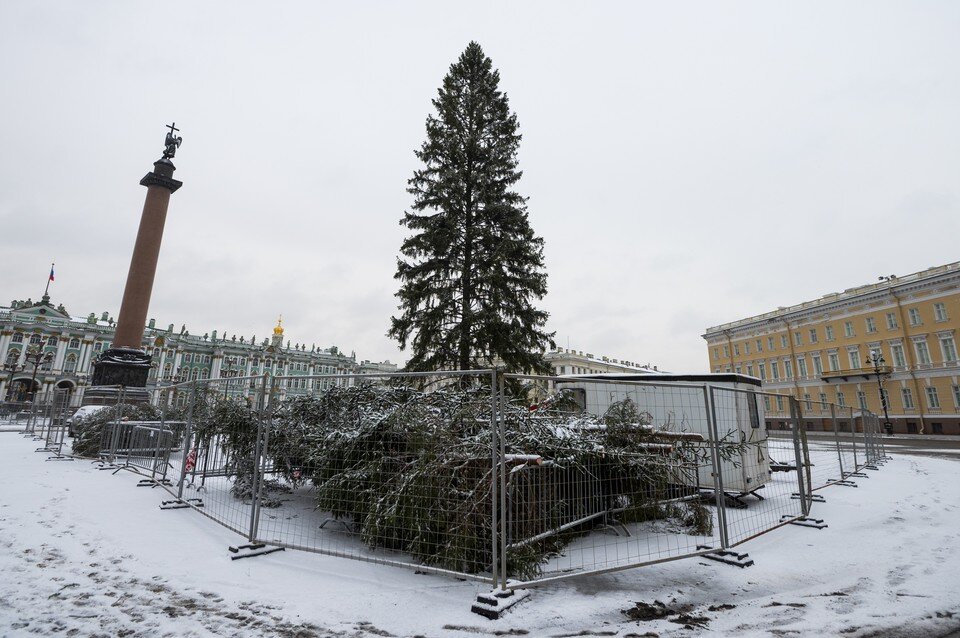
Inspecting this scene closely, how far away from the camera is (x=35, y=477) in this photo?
8422 millimetres

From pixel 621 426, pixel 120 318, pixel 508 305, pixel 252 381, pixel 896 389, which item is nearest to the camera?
pixel 252 381

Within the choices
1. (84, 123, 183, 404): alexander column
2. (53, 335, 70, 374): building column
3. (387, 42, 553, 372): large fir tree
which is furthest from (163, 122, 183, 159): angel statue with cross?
(53, 335, 70, 374): building column

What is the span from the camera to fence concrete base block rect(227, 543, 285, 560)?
4.53 m

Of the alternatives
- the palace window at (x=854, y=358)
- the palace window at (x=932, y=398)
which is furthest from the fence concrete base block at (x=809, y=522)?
the palace window at (x=854, y=358)

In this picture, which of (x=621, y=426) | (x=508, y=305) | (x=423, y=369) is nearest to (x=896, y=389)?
(x=508, y=305)

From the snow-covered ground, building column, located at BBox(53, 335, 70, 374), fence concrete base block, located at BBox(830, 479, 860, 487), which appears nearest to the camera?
the snow-covered ground

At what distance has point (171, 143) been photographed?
890 inches

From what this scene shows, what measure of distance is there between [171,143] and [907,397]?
200ft

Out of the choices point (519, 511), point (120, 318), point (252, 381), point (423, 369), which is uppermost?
point (120, 318)

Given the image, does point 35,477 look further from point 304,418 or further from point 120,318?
point 120,318

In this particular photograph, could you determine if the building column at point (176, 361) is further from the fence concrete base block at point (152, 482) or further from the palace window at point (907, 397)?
the palace window at point (907, 397)

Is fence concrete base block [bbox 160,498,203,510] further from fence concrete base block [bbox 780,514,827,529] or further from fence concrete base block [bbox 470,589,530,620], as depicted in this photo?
fence concrete base block [bbox 780,514,827,529]

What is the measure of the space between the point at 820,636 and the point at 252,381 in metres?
6.03

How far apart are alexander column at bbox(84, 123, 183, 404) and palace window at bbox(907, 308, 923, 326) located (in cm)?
5907
